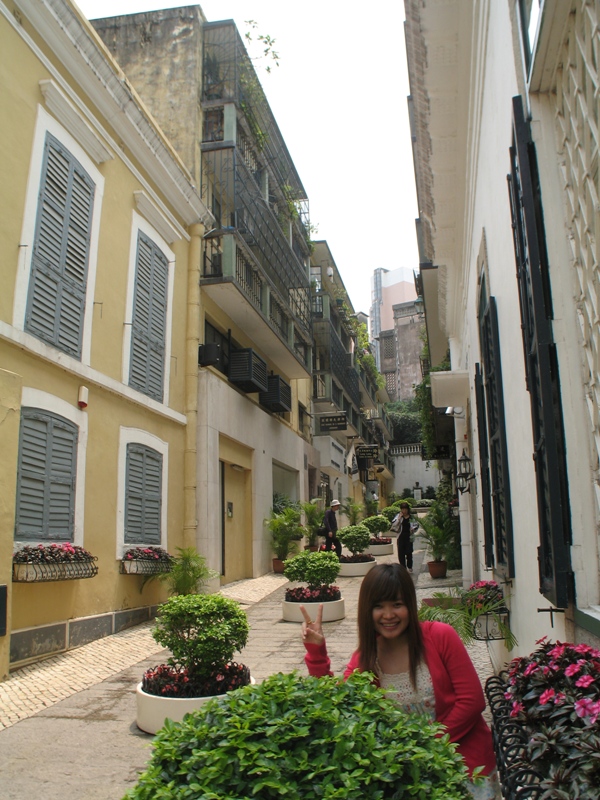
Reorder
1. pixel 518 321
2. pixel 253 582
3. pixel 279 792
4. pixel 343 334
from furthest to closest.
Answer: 1. pixel 343 334
2. pixel 253 582
3. pixel 518 321
4. pixel 279 792

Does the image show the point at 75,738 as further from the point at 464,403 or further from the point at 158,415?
the point at 464,403

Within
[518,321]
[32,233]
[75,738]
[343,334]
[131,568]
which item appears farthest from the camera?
[343,334]

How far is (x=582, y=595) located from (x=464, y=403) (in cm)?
968

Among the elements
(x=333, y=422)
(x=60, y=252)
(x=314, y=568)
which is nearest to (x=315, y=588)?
(x=314, y=568)

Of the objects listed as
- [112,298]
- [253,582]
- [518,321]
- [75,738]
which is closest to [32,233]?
[112,298]

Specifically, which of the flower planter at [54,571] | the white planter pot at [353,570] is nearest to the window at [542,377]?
the flower planter at [54,571]

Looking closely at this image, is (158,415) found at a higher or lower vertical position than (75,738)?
higher

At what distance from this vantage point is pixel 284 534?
18.8 metres

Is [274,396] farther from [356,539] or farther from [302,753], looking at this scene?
[302,753]

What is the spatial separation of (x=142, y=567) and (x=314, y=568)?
8.94 feet

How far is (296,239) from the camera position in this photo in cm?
2600

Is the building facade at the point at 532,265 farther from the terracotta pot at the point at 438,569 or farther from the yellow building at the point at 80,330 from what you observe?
the terracotta pot at the point at 438,569

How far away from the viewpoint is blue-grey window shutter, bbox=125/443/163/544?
1149 centimetres

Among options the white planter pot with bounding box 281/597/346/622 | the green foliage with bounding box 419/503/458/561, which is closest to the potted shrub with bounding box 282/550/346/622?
the white planter pot with bounding box 281/597/346/622
